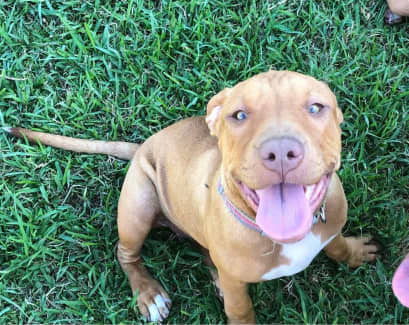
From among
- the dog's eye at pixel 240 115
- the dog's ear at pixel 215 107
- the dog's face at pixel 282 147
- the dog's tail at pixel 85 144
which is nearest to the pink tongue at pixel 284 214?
the dog's face at pixel 282 147

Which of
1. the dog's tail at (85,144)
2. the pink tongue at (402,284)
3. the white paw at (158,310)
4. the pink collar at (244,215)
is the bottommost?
the white paw at (158,310)

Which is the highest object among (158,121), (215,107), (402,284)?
(215,107)

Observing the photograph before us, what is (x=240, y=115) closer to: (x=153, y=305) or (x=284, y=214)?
(x=284, y=214)

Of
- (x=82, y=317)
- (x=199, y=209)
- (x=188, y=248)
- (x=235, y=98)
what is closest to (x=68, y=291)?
(x=82, y=317)

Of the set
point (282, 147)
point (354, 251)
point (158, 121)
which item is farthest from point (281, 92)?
point (158, 121)

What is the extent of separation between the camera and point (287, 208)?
2785 millimetres

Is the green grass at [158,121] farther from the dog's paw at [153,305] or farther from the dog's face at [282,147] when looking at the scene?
the dog's face at [282,147]

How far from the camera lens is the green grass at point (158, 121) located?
4070 mm

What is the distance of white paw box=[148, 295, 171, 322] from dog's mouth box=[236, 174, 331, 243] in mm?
1559

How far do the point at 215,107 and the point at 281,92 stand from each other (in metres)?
0.51

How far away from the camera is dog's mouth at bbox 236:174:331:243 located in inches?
108

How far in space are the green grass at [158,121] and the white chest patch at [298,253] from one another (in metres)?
0.71

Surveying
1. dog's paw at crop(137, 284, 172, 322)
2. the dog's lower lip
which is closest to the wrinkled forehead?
the dog's lower lip

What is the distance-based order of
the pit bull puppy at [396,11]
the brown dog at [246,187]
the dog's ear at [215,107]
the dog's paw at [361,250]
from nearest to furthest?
1. the brown dog at [246,187]
2. the dog's ear at [215,107]
3. the dog's paw at [361,250]
4. the pit bull puppy at [396,11]
